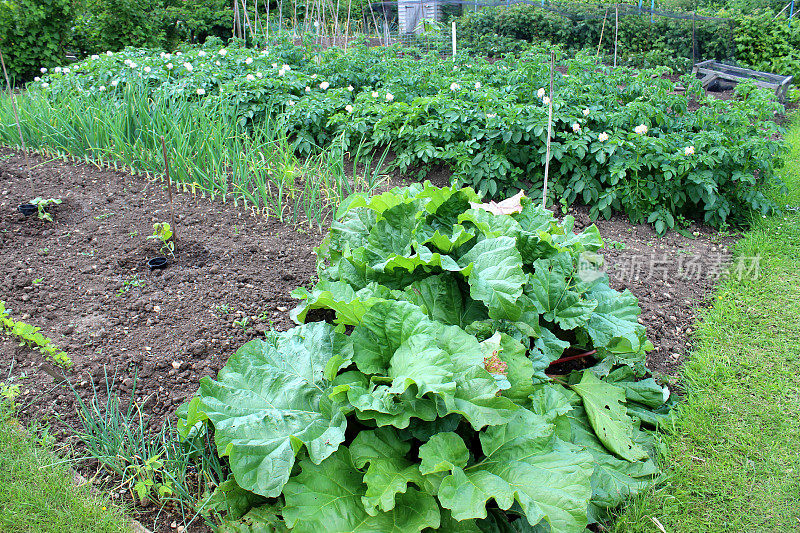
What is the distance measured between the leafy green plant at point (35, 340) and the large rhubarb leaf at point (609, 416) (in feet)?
6.61

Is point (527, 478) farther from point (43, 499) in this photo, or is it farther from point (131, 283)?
point (131, 283)

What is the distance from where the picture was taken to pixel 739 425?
2.34 metres

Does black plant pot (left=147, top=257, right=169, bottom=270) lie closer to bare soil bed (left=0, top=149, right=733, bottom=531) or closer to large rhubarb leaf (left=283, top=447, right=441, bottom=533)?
bare soil bed (left=0, top=149, right=733, bottom=531)

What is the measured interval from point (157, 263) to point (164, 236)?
0.14m

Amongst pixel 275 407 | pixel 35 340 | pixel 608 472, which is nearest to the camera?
pixel 275 407

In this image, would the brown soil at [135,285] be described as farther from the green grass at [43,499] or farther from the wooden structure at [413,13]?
the wooden structure at [413,13]

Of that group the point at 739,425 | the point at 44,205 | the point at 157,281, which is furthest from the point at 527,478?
the point at 44,205

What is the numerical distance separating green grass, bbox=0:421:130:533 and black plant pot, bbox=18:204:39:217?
1.83m

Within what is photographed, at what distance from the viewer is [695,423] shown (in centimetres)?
232

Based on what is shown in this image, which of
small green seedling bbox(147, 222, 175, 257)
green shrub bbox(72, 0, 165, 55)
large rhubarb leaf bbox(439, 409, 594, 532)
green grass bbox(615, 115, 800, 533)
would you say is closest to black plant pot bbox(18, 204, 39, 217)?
small green seedling bbox(147, 222, 175, 257)

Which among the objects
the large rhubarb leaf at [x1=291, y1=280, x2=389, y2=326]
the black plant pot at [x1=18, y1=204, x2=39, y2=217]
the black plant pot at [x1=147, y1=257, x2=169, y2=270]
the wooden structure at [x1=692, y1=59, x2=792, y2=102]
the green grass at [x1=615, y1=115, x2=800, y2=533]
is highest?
the wooden structure at [x1=692, y1=59, x2=792, y2=102]

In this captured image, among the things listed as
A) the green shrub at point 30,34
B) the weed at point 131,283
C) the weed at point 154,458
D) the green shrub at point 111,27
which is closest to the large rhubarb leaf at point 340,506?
the weed at point 154,458

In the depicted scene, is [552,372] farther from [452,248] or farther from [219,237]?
[219,237]

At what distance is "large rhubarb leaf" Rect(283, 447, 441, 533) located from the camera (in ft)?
4.88
